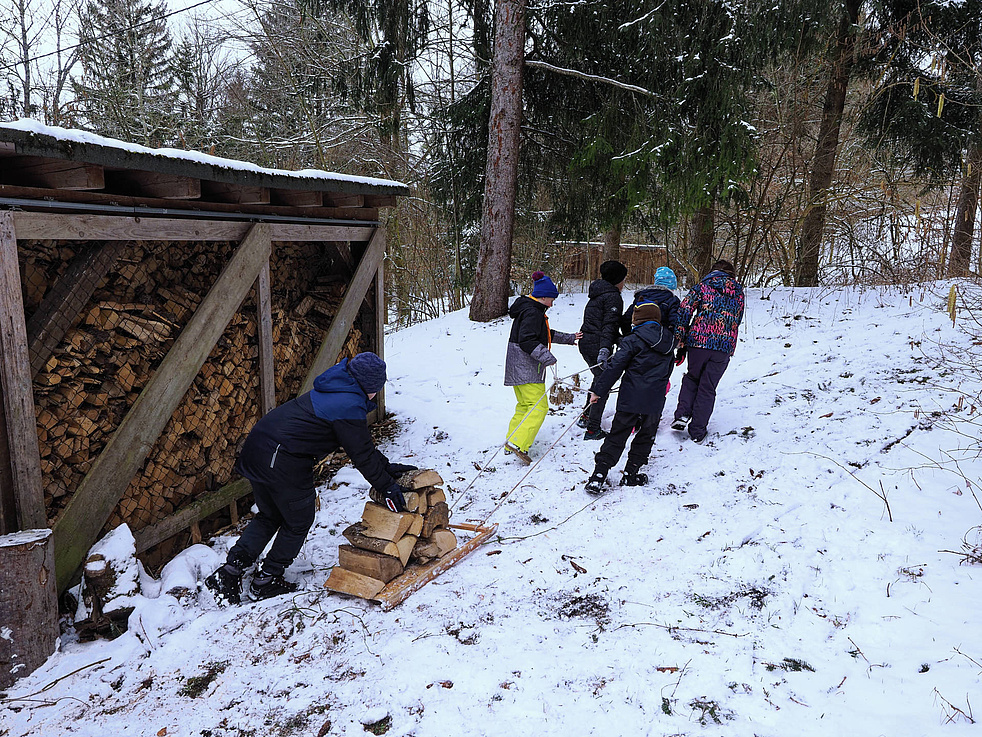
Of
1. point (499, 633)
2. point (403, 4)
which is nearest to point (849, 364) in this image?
point (499, 633)

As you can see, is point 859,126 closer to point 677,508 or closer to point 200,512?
point 677,508

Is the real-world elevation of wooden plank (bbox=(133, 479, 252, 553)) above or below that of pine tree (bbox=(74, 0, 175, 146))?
below

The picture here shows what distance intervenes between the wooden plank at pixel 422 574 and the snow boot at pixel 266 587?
770mm

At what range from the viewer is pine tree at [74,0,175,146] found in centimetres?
1466

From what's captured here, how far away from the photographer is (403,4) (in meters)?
10.9

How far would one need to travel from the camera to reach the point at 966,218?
11.0m

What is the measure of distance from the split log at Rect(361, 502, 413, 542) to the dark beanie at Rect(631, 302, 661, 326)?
9.43ft

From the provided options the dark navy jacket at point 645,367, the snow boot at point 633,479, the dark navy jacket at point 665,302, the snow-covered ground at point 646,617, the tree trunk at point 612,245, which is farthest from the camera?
the tree trunk at point 612,245

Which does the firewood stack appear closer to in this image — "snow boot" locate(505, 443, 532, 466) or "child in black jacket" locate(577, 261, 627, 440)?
"snow boot" locate(505, 443, 532, 466)

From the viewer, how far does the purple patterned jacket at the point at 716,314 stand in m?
6.09

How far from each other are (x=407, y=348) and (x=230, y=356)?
209 inches

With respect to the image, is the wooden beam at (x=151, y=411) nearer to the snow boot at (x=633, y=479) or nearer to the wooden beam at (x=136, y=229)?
the wooden beam at (x=136, y=229)

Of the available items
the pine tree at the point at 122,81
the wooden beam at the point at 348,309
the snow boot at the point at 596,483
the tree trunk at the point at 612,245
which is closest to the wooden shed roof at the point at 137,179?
the wooden beam at the point at 348,309

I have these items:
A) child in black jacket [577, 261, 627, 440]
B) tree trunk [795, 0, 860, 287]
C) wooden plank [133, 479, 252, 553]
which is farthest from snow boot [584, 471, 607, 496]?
tree trunk [795, 0, 860, 287]
